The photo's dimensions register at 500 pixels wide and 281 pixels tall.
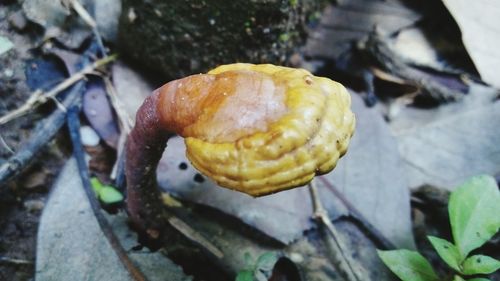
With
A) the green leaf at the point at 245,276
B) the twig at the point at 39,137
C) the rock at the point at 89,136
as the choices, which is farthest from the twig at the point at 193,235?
the twig at the point at 39,137

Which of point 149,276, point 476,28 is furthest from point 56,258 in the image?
point 476,28

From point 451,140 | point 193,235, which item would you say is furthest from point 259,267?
point 451,140

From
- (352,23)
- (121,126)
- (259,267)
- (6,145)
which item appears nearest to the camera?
(259,267)

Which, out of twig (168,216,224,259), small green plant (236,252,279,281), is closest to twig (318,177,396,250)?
small green plant (236,252,279,281)

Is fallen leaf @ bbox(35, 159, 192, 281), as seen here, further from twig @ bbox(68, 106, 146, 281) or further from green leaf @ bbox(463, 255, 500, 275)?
green leaf @ bbox(463, 255, 500, 275)

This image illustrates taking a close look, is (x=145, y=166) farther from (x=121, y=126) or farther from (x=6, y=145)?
(x=6, y=145)

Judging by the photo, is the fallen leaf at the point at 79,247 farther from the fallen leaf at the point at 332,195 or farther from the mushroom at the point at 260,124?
the mushroom at the point at 260,124

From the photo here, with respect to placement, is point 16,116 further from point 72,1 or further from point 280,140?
point 280,140
